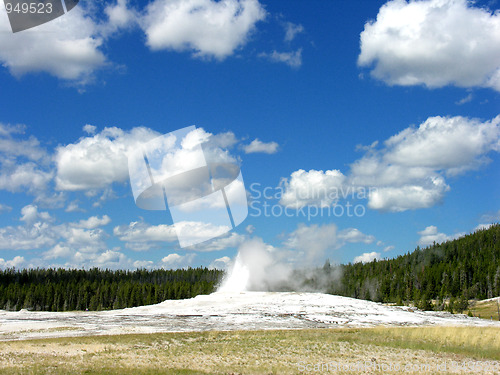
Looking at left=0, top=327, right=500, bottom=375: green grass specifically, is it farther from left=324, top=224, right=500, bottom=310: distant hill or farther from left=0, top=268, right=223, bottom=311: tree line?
left=0, top=268, right=223, bottom=311: tree line

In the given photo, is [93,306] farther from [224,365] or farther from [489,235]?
[489,235]

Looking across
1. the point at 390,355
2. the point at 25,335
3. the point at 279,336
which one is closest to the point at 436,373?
the point at 390,355

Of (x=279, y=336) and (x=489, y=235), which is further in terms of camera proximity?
(x=489, y=235)

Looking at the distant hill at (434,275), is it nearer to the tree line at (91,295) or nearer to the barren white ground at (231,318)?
the barren white ground at (231,318)

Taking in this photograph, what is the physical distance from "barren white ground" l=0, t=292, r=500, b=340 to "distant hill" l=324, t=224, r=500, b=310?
3645 centimetres

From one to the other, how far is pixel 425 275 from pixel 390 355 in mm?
112585

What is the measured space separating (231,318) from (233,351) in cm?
2583

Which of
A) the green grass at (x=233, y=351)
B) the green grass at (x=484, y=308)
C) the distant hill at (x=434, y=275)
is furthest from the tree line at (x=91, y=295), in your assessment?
the green grass at (x=233, y=351)

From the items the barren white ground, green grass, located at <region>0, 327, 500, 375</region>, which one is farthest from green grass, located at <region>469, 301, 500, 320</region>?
green grass, located at <region>0, 327, 500, 375</region>

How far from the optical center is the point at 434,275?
5123 inches

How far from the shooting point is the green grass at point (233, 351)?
73.2 feet

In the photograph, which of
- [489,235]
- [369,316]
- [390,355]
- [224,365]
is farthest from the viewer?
[489,235]

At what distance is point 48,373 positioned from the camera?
2041 cm

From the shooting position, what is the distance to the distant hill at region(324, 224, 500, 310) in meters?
124
